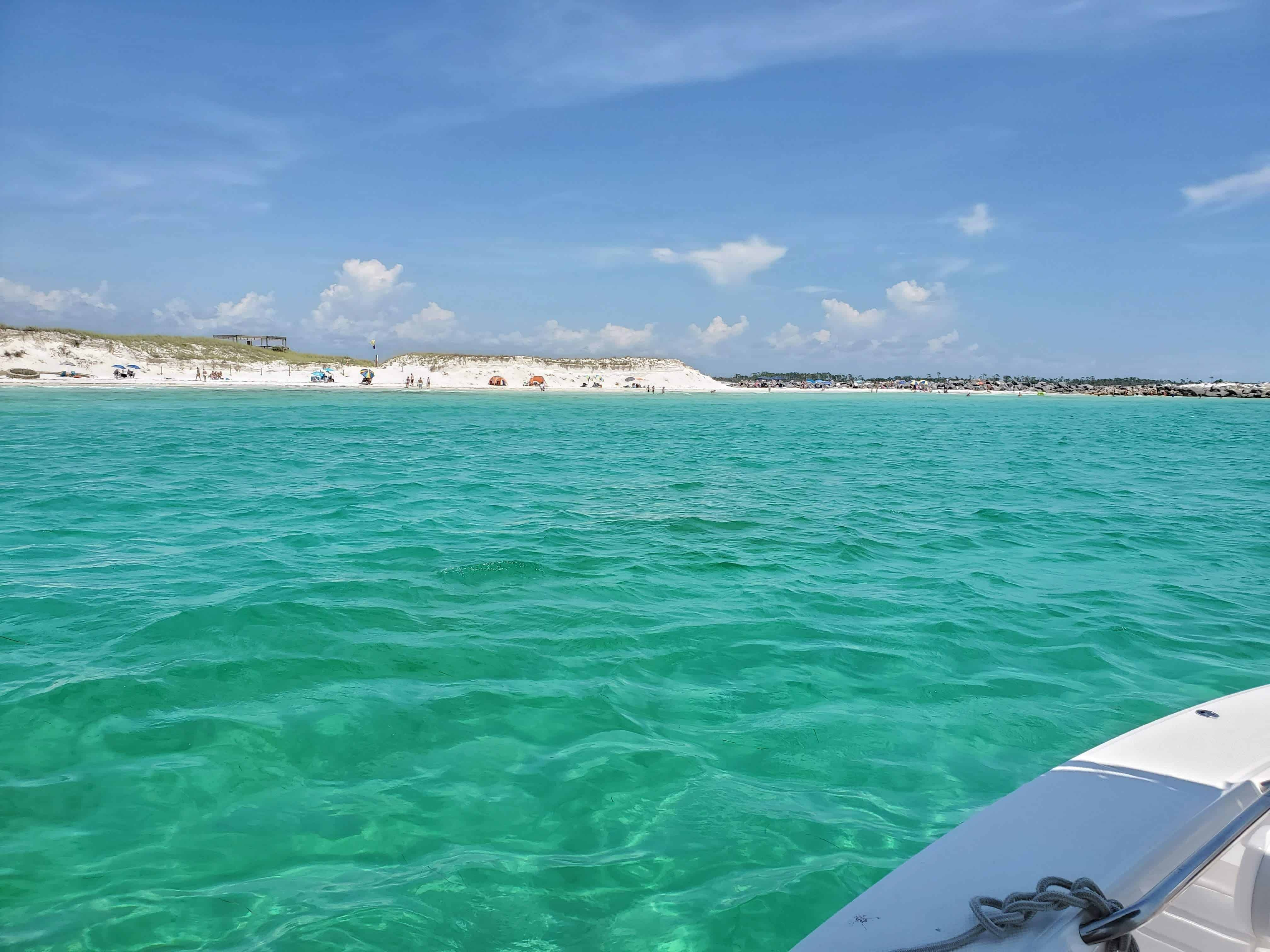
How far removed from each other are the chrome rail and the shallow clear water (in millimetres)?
1890

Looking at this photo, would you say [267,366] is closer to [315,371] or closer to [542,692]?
[315,371]

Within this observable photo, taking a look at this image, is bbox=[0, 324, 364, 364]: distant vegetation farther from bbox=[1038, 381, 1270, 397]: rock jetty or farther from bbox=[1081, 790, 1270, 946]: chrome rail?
bbox=[1038, 381, 1270, 397]: rock jetty

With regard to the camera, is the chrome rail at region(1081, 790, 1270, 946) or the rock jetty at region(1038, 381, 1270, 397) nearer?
the chrome rail at region(1081, 790, 1270, 946)

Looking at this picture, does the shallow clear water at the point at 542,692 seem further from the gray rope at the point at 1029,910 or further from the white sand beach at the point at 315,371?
the white sand beach at the point at 315,371

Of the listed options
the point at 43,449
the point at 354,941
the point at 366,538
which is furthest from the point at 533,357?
the point at 354,941

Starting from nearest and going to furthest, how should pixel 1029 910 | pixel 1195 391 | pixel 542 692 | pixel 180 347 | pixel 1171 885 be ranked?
pixel 1029 910, pixel 1171 885, pixel 542 692, pixel 180 347, pixel 1195 391

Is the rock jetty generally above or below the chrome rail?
above

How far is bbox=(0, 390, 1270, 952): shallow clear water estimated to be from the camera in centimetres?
409

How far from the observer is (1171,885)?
2.55 meters

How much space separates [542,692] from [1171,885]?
4.85 meters

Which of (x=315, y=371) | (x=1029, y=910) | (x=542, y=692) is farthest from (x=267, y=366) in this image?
(x=1029, y=910)

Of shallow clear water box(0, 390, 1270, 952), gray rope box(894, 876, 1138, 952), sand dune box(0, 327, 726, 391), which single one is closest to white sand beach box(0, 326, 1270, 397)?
sand dune box(0, 327, 726, 391)

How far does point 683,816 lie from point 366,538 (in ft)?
29.0

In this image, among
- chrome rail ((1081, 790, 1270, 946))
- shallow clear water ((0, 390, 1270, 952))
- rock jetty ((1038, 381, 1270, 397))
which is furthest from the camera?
rock jetty ((1038, 381, 1270, 397))
